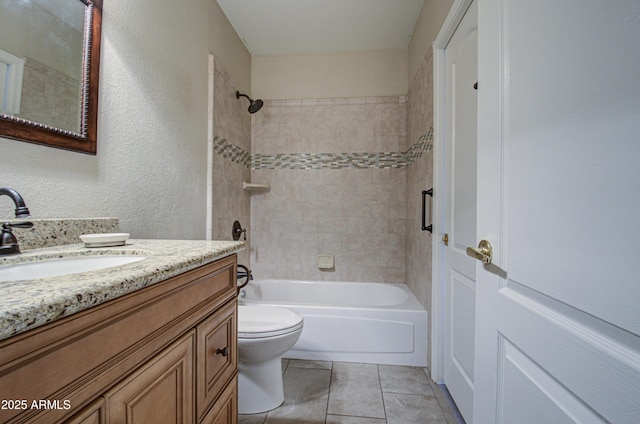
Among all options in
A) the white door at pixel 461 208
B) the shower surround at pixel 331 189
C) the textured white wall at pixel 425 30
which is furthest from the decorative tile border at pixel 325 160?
the white door at pixel 461 208

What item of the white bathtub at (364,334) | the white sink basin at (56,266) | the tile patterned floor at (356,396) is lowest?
the tile patterned floor at (356,396)

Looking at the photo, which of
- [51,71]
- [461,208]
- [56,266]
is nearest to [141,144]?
[51,71]

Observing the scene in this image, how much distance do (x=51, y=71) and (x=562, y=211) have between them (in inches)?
58.5

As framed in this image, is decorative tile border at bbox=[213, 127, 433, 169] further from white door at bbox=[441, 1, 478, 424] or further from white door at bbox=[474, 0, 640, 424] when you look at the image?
white door at bbox=[474, 0, 640, 424]

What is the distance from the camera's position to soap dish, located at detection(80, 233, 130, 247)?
846mm

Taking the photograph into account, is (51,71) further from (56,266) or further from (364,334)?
(364,334)

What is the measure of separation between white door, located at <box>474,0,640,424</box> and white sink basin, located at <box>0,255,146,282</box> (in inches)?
38.9

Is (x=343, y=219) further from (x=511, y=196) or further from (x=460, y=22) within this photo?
(x=511, y=196)

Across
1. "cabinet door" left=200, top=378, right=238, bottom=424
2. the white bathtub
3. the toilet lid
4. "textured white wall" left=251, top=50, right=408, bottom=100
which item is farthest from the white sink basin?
"textured white wall" left=251, top=50, right=408, bottom=100

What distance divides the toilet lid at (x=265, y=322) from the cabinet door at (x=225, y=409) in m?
0.34

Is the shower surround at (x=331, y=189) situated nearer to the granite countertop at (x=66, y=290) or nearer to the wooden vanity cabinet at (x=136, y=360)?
the wooden vanity cabinet at (x=136, y=360)

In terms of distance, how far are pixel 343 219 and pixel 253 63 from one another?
185 cm

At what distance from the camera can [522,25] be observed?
61cm

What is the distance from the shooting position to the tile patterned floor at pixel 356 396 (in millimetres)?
Answer: 1379
